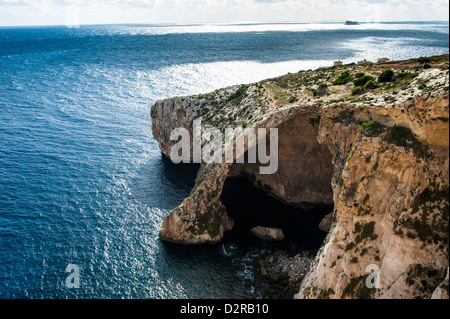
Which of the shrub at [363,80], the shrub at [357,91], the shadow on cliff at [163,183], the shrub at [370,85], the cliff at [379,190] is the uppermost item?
the shrub at [363,80]

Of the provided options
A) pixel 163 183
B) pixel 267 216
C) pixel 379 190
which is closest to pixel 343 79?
pixel 267 216

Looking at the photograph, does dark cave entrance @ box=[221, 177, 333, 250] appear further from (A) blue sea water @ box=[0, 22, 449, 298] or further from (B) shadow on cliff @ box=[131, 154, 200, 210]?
(B) shadow on cliff @ box=[131, 154, 200, 210]

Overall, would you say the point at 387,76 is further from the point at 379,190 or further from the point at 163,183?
the point at 163,183

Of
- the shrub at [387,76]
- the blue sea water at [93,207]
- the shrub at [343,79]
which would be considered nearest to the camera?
the blue sea water at [93,207]

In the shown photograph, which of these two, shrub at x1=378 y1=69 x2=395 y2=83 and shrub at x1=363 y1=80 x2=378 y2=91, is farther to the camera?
shrub at x1=378 y1=69 x2=395 y2=83

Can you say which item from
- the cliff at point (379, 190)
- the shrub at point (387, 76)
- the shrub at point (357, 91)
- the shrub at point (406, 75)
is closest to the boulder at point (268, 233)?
the cliff at point (379, 190)

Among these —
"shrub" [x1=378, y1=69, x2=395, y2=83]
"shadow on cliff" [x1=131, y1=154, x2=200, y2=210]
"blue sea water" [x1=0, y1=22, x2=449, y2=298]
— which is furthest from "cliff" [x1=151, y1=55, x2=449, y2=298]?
"shadow on cliff" [x1=131, y1=154, x2=200, y2=210]

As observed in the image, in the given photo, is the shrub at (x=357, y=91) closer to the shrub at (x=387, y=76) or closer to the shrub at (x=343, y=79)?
the shrub at (x=387, y=76)

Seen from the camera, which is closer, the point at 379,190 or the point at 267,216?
the point at 379,190
